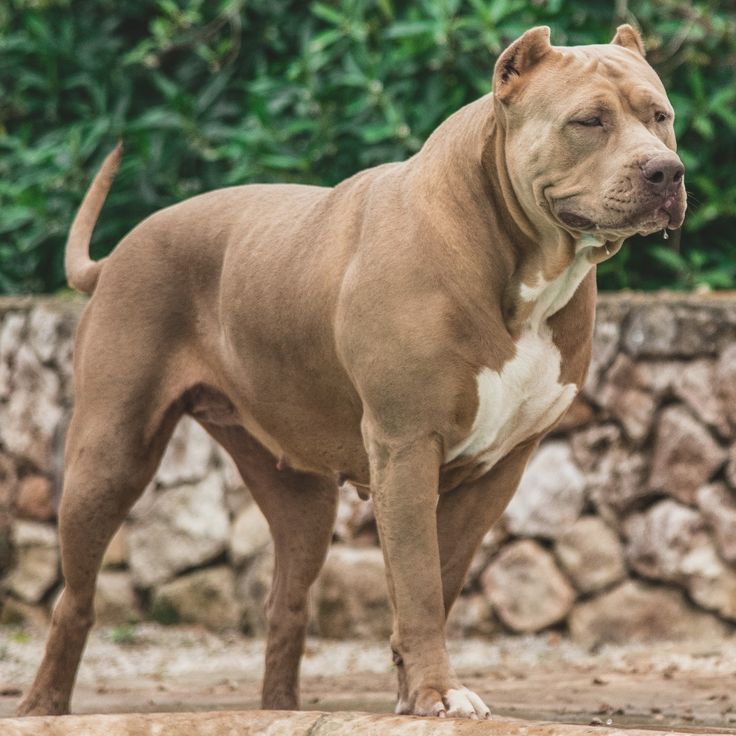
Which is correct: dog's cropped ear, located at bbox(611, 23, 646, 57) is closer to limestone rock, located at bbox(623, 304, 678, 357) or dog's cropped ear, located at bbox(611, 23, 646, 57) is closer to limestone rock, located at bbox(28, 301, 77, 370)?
limestone rock, located at bbox(623, 304, 678, 357)

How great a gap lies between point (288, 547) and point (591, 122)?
1.91 meters

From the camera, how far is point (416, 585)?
3.91 metres

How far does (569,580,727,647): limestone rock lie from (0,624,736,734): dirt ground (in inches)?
4.5

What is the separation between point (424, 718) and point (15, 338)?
468 centimetres

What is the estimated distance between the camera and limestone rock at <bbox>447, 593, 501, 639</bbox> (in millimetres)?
7145

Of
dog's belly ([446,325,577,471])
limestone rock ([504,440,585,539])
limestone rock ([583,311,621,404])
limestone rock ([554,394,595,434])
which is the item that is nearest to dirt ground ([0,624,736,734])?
limestone rock ([504,440,585,539])

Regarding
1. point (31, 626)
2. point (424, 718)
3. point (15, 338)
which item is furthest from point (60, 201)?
point (424, 718)

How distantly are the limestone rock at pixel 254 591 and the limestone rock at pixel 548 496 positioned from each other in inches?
45.7

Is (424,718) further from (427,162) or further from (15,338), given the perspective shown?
(15,338)

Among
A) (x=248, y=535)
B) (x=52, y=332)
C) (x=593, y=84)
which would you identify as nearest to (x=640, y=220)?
(x=593, y=84)

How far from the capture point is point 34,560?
772 centimetres

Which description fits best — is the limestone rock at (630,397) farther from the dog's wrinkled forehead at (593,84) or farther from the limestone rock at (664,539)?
the dog's wrinkled forehead at (593,84)

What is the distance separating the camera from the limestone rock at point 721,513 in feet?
22.2

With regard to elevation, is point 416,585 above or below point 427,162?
below
